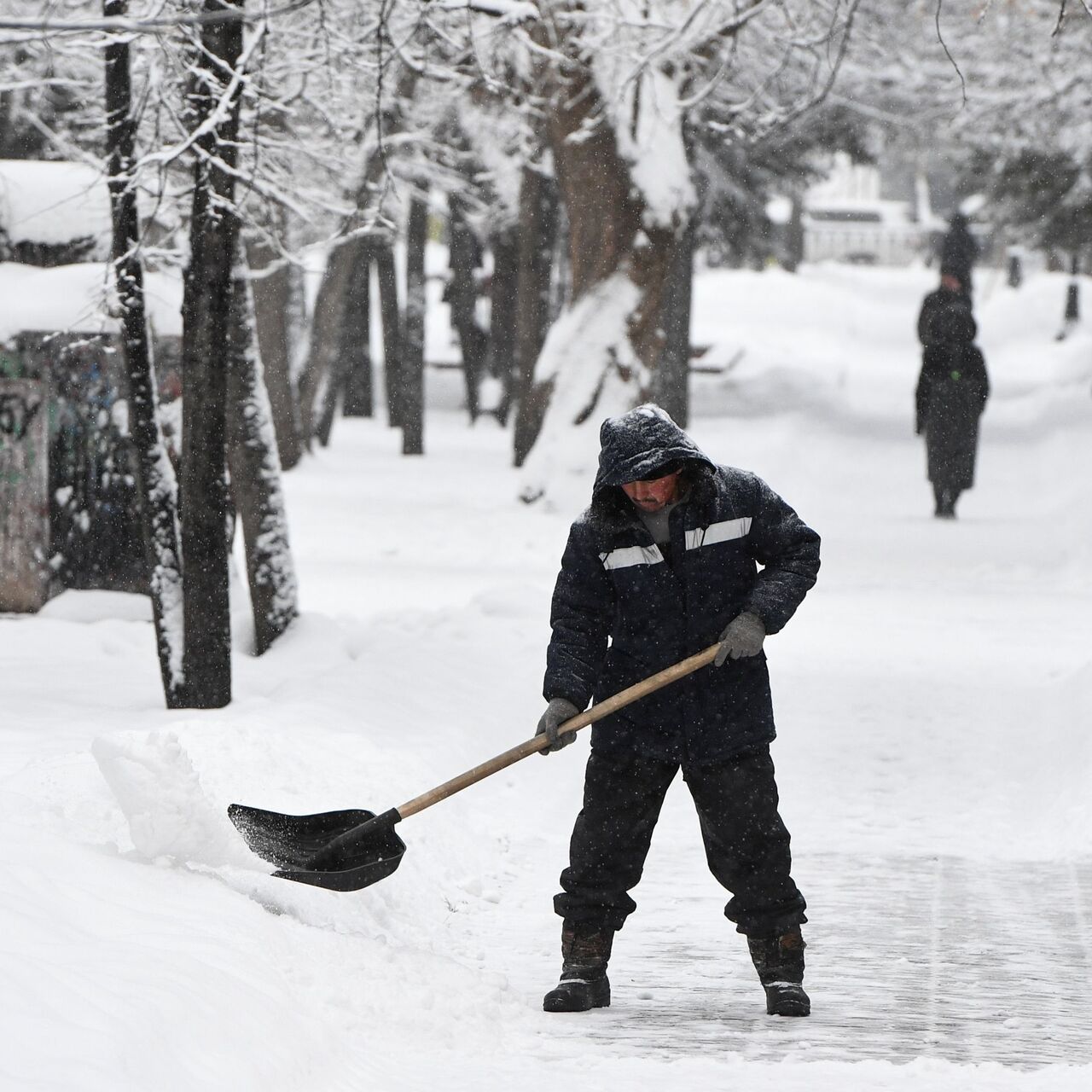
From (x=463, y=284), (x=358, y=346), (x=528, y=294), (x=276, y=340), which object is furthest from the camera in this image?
(x=358, y=346)

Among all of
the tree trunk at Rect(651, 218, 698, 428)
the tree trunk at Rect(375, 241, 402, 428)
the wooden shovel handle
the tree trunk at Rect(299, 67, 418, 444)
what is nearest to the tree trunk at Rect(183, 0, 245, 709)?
the wooden shovel handle

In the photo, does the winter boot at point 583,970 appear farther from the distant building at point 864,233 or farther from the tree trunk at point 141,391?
the distant building at point 864,233

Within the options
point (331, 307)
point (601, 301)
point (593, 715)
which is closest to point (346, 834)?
point (593, 715)

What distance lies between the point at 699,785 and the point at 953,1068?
1.00 m

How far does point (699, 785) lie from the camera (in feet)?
15.3

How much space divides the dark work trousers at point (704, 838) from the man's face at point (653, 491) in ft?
2.15

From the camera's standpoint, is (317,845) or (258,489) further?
(258,489)

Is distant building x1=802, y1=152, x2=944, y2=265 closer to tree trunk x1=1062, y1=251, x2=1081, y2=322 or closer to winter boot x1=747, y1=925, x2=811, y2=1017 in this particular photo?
tree trunk x1=1062, y1=251, x2=1081, y2=322

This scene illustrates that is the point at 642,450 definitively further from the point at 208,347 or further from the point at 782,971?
the point at 208,347

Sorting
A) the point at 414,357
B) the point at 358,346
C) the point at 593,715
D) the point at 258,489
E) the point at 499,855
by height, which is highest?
the point at 593,715

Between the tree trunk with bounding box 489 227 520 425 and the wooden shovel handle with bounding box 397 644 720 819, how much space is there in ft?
71.3

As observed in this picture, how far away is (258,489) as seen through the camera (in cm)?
922

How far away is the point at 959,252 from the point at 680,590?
1415 centimetres

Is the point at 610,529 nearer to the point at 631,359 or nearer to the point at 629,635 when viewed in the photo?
the point at 629,635
